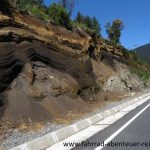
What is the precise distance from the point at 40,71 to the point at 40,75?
0.51 meters

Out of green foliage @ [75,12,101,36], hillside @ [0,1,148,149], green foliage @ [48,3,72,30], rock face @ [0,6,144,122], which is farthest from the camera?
green foliage @ [75,12,101,36]

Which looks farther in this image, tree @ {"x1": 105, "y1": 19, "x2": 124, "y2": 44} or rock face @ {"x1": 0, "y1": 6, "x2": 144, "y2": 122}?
tree @ {"x1": 105, "y1": 19, "x2": 124, "y2": 44}

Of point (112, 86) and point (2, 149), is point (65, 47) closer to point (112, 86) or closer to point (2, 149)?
point (112, 86)

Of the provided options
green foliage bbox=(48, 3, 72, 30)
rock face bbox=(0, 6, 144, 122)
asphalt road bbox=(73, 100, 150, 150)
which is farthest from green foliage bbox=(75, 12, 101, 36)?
asphalt road bbox=(73, 100, 150, 150)

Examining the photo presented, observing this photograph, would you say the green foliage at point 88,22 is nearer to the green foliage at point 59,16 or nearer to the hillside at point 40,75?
the green foliage at point 59,16

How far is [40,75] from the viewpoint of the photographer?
78.4ft

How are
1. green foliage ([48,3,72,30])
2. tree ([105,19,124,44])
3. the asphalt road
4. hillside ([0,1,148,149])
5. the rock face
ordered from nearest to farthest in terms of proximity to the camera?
the asphalt road → hillside ([0,1,148,149]) → the rock face → green foliage ([48,3,72,30]) → tree ([105,19,124,44])

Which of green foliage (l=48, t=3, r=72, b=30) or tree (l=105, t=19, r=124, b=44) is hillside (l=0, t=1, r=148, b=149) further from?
tree (l=105, t=19, r=124, b=44)

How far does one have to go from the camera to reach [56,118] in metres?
19.5

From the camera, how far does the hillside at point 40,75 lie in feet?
60.3

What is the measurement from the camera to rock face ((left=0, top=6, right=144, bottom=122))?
62.4 ft

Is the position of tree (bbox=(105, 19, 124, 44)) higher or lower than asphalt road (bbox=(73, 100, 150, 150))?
Answer: higher

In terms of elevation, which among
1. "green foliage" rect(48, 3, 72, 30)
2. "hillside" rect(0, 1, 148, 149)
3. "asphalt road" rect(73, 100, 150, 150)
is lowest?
"asphalt road" rect(73, 100, 150, 150)

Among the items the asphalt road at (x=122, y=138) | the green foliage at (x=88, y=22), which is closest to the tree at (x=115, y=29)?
the green foliage at (x=88, y=22)
